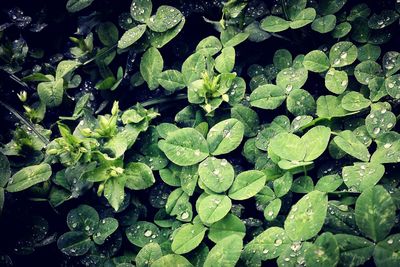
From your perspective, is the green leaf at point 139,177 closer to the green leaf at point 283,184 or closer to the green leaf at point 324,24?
the green leaf at point 283,184

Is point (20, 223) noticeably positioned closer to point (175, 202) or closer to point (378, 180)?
point (175, 202)

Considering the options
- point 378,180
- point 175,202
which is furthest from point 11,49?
point 378,180

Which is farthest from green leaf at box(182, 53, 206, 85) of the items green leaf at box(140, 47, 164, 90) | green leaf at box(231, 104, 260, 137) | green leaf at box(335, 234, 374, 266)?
green leaf at box(335, 234, 374, 266)

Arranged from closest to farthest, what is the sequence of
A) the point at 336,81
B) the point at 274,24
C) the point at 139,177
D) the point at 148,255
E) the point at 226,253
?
the point at 226,253
the point at 148,255
the point at 139,177
the point at 336,81
the point at 274,24

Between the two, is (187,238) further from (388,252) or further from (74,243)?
(388,252)

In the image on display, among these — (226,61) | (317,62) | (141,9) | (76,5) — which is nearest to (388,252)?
(317,62)

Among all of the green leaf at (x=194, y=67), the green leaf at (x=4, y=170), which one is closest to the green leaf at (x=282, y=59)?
the green leaf at (x=194, y=67)

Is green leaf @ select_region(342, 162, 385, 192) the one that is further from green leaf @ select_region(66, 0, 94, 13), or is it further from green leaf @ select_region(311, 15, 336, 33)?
green leaf @ select_region(66, 0, 94, 13)
